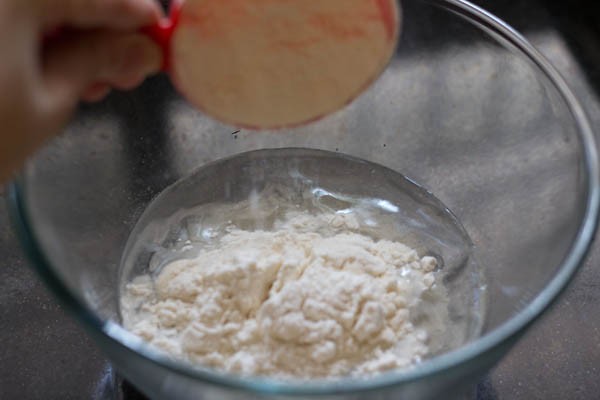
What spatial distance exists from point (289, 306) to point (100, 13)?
31 centimetres

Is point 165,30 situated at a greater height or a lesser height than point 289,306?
greater

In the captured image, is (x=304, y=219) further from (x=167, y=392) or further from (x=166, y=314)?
(x=167, y=392)

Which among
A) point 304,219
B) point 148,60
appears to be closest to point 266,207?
point 304,219

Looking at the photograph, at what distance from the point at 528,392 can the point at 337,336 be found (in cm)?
23

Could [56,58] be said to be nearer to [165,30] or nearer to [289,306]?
[165,30]

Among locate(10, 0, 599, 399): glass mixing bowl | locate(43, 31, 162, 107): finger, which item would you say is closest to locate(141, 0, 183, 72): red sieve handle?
locate(43, 31, 162, 107): finger

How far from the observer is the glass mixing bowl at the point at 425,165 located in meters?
0.62

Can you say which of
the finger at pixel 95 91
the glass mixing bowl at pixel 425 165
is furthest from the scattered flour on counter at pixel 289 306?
the finger at pixel 95 91

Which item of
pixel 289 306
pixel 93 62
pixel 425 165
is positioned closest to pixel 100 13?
pixel 93 62

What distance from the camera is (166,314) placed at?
2.47 ft

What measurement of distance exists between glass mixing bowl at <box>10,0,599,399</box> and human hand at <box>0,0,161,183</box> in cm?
13

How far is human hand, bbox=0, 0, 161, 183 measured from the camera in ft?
1.62

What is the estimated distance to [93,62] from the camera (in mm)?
573

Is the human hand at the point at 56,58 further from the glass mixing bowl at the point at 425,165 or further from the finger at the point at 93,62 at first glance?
the glass mixing bowl at the point at 425,165
